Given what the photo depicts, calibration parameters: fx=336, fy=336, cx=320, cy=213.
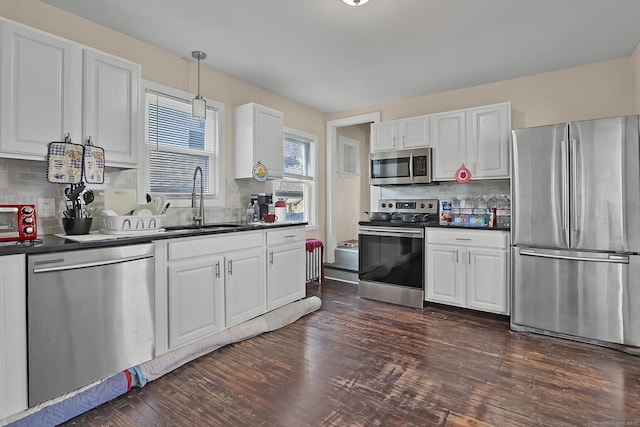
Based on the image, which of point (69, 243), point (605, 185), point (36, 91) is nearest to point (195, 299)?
point (69, 243)

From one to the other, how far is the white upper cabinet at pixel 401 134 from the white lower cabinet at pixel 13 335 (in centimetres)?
373

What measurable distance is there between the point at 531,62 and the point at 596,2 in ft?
3.38

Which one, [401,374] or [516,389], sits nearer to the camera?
[516,389]

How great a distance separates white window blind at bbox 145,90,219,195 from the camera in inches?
122

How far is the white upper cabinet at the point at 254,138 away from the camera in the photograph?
3.65 meters

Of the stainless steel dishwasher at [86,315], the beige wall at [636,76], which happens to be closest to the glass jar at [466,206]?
the beige wall at [636,76]

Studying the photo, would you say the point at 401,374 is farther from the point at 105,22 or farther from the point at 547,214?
the point at 105,22

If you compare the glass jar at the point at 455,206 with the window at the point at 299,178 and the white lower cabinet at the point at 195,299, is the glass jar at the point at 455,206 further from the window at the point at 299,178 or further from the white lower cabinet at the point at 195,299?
the white lower cabinet at the point at 195,299

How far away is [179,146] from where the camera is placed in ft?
10.9

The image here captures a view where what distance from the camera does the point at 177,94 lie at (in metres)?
3.21

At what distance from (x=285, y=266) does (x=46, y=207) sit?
2048 millimetres

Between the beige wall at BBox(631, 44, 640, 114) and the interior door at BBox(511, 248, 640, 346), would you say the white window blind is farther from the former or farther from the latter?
the beige wall at BBox(631, 44, 640, 114)

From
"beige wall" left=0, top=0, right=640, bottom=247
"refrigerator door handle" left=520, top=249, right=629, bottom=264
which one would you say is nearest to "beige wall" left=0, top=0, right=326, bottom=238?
"beige wall" left=0, top=0, right=640, bottom=247

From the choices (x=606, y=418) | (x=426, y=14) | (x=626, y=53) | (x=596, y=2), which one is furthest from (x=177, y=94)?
(x=626, y=53)
